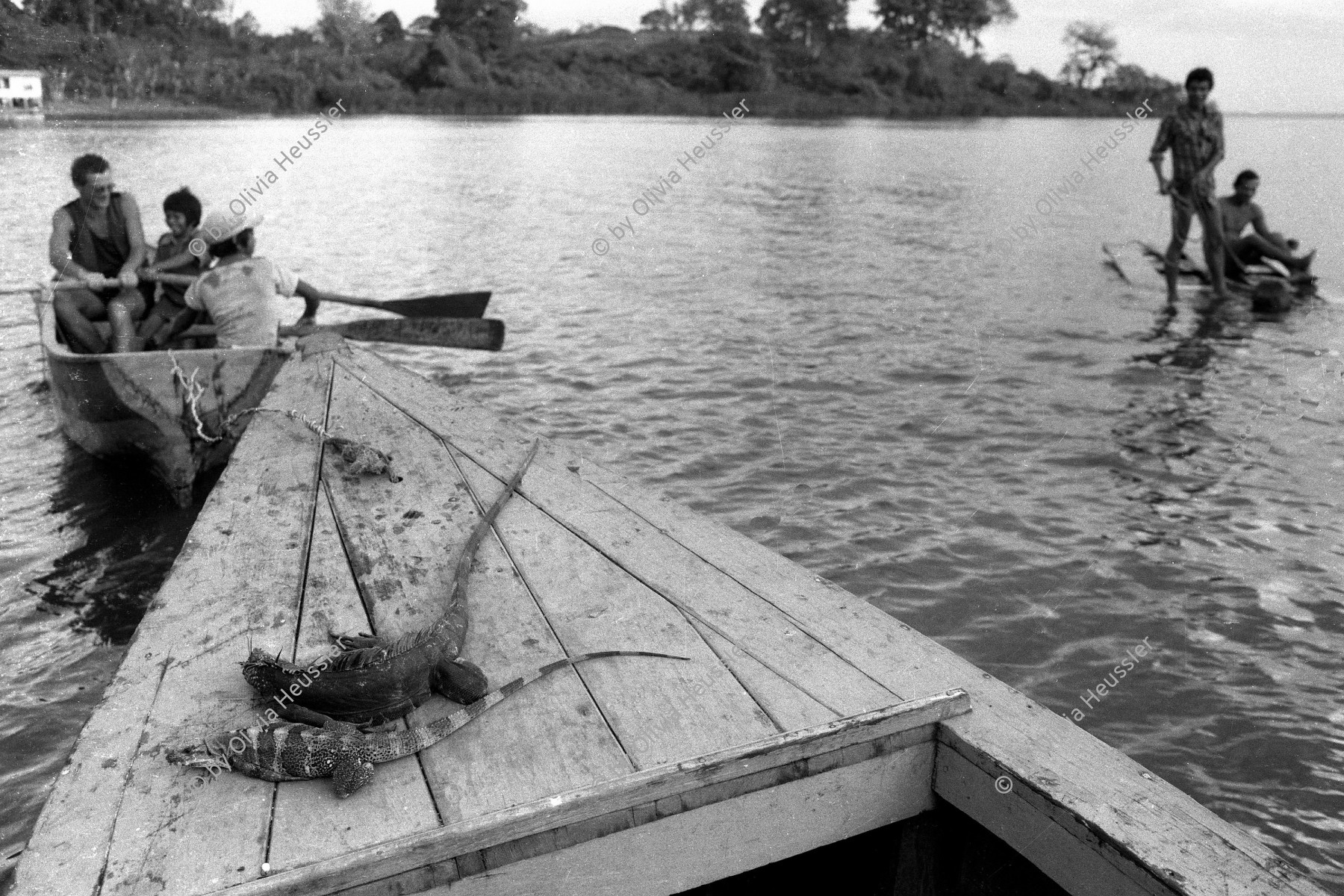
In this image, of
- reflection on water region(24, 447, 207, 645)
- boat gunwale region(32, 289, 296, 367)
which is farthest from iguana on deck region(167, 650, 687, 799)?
boat gunwale region(32, 289, 296, 367)

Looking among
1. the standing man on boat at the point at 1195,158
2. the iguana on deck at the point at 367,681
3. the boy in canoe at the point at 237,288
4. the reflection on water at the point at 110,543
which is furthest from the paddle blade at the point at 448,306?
the standing man on boat at the point at 1195,158

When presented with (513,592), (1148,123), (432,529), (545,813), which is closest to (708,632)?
(513,592)

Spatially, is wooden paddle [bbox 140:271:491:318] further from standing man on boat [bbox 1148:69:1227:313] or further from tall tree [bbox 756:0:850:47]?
tall tree [bbox 756:0:850:47]

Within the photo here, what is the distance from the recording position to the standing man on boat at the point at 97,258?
7.52 metres

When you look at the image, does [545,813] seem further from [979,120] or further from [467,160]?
[979,120]

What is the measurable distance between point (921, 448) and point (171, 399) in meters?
5.40

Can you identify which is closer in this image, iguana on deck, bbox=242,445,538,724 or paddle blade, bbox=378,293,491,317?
iguana on deck, bbox=242,445,538,724

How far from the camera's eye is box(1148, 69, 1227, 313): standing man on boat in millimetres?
12422

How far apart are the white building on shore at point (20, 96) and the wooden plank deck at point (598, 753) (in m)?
38.2

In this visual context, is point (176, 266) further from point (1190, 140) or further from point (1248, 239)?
point (1248, 239)

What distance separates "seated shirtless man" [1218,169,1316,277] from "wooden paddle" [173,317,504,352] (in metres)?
9.85

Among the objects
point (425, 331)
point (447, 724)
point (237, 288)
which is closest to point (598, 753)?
point (447, 724)

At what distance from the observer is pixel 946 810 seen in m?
2.95

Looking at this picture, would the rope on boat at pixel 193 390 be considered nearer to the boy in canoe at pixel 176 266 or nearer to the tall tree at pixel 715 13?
the boy in canoe at pixel 176 266
